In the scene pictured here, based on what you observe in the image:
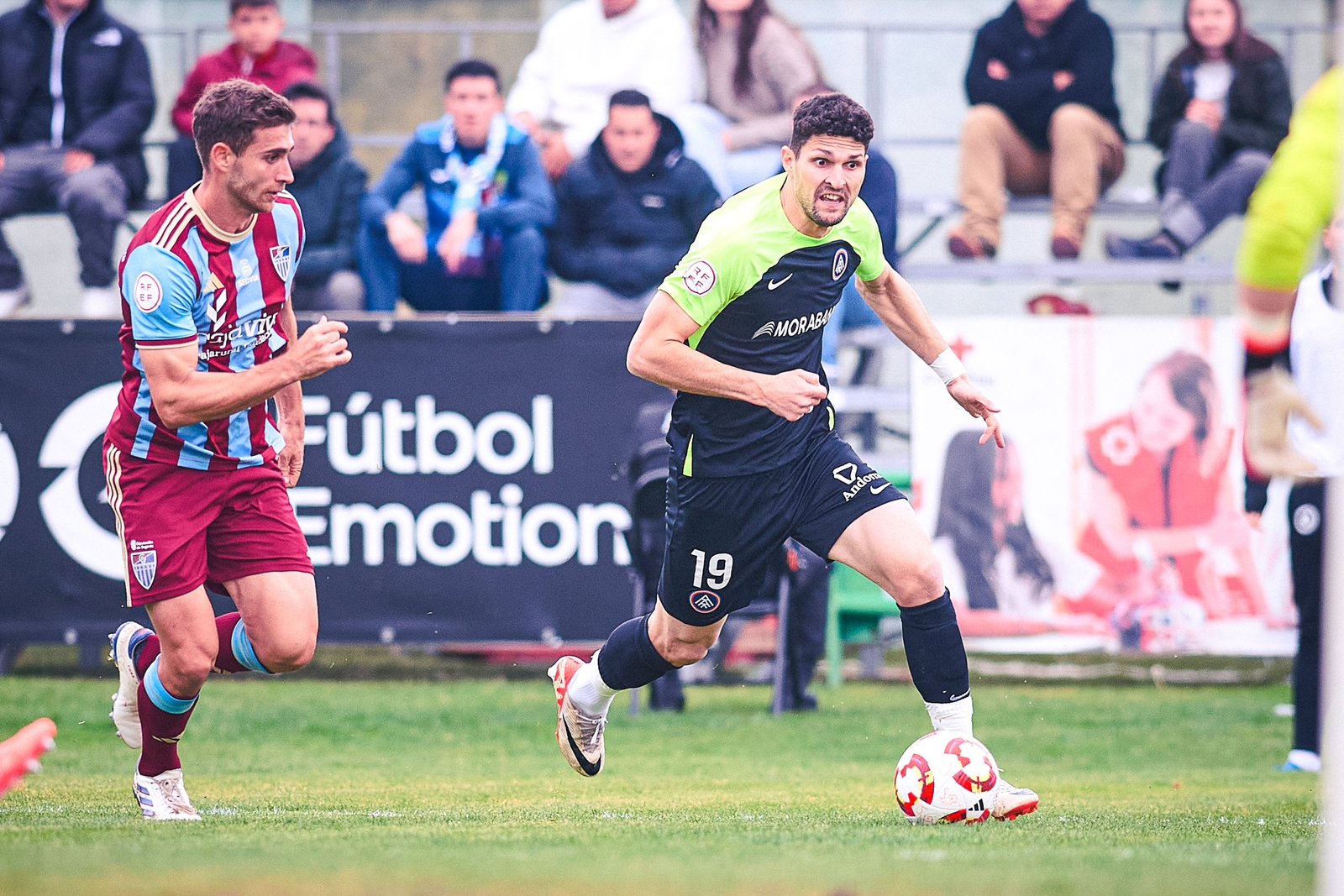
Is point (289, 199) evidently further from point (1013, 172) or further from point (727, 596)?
point (1013, 172)

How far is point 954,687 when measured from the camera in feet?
22.1

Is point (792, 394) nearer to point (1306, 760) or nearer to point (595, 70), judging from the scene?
point (1306, 760)

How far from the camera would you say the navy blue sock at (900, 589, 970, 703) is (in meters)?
6.70

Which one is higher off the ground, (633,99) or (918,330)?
(633,99)

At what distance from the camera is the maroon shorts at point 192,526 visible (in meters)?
6.79

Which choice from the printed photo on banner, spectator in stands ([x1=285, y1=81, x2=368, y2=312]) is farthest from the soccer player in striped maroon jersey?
the printed photo on banner

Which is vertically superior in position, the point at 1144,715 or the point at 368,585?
the point at 368,585

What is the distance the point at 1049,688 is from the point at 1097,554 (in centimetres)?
120

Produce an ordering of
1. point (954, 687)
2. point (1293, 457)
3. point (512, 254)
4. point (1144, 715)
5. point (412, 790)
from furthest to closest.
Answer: point (512, 254), point (1144, 715), point (412, 790), point (954, 687), point (1293, 457)

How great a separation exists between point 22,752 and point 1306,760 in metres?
6.39

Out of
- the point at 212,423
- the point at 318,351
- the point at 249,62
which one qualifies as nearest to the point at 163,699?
the point at 212,423

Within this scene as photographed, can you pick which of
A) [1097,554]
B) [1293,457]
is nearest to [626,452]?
[1097,554]

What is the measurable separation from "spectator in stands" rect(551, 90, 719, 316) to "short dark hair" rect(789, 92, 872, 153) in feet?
18.1

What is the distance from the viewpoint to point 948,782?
21.0 ft
